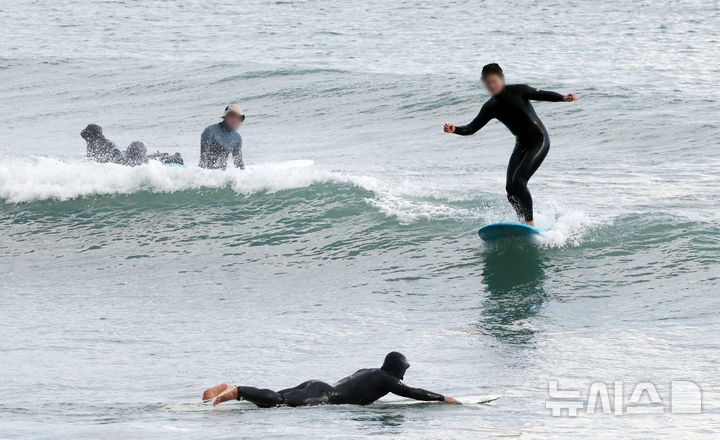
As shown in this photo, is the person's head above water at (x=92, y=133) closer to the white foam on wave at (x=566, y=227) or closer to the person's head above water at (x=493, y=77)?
the white foam on wave at (x=566, y=227)

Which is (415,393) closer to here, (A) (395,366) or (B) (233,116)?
(A) (395,366)

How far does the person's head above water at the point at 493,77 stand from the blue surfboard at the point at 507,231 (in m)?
1.66

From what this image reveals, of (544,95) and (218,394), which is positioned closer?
(218,394)

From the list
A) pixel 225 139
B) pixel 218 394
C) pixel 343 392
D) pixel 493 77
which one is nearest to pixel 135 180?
pixel 225 139

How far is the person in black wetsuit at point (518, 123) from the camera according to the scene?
30.4 feet

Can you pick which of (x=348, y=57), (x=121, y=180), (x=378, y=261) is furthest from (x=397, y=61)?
(x=378, y=261)

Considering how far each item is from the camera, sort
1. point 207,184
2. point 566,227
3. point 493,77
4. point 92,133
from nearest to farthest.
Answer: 1. point 493,77
2. point 566,227
3. point 207,184
4. point 92,133

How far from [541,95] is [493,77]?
1.66ft

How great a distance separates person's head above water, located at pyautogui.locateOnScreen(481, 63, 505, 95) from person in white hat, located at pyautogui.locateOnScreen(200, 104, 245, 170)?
153 inches

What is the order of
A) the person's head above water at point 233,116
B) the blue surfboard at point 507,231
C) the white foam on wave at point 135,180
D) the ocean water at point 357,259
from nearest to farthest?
1. the ocean water at point 357,259
2. the blue surfboard at point 507,231
3. the person's head above water at point 233,116
4. the white foam on wave at point 135,180

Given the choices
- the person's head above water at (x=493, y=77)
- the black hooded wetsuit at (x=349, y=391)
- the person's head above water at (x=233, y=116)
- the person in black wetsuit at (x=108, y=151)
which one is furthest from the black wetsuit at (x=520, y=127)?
the person in black wetsuit at (x=108, y=151)

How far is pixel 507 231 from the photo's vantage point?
10.4 m

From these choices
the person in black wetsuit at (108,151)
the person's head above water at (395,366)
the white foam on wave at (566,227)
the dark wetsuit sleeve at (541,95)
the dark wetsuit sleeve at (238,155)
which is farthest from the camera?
the person in black wetsuit at (108,151)

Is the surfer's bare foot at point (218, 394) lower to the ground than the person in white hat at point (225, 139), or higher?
lower
